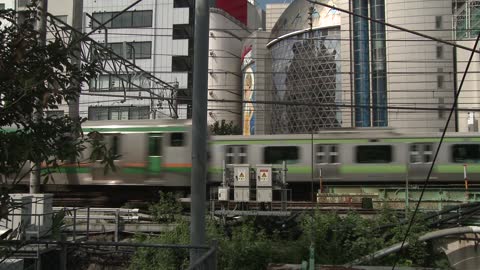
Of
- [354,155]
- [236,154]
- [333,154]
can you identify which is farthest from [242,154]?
[354,155]

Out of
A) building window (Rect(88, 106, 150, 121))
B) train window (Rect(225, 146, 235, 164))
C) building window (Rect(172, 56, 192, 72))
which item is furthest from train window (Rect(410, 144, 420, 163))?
building window (Rect(172, 56, 192, 72))

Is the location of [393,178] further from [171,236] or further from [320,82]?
[320,82]

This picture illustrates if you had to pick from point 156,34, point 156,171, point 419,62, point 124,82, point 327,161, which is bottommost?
point 156,171

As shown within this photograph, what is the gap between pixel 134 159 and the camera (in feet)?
64.3

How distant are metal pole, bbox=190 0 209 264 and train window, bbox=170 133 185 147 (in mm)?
13165

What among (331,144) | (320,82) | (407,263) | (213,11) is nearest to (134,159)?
(331,144)

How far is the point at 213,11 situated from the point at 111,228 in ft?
184

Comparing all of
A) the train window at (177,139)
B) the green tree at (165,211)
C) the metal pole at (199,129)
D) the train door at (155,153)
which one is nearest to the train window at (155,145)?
the train door at (155,153)

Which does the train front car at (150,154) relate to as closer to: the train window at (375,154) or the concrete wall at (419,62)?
the train window at (375,154)

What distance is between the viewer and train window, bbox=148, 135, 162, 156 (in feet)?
64.6

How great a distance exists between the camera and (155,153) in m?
19.7

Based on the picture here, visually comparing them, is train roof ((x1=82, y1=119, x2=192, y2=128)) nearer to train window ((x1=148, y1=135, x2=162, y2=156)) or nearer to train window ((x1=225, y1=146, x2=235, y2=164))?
train window ((x1=148, y1=135, x2=162, y2=156))

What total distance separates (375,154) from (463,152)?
146 inches

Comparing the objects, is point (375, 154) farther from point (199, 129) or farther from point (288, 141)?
point (199, 129)
